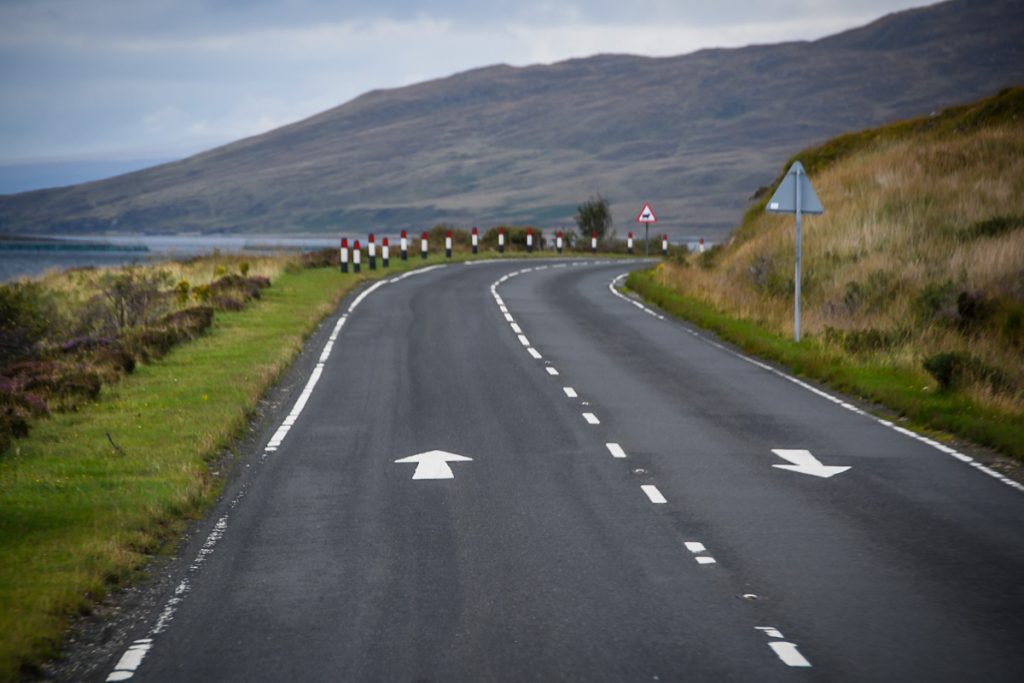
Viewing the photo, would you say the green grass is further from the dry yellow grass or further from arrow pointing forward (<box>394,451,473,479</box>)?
arrow pointing forward (<box>394,451,473,479</box>)

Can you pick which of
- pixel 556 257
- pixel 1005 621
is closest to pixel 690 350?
pixel 1005 621

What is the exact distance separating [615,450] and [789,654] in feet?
20.4

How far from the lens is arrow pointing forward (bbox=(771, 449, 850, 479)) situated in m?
12.1

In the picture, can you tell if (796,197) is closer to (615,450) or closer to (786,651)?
(615,450)

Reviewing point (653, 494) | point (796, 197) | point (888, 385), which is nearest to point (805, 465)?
point (653, 494)

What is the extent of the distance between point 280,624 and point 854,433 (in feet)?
28.3

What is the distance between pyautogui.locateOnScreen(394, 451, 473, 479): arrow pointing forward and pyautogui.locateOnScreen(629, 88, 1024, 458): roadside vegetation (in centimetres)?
583

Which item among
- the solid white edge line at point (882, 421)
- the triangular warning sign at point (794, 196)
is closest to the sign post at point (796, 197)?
the triangular warning sign at point (794, 196)

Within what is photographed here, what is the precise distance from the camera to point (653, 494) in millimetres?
11016

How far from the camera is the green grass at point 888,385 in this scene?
13.8 meters

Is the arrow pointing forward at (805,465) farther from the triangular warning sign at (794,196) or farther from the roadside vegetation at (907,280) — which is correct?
the triangular warning sign at (794,196)

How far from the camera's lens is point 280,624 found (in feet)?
24.6

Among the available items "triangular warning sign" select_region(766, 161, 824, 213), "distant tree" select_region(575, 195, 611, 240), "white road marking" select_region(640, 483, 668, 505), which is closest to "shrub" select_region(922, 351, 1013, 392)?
"triangular warning sign" select_region(766, 161, 824, 213)

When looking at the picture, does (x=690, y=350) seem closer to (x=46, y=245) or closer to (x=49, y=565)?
(x=49, y=565)
